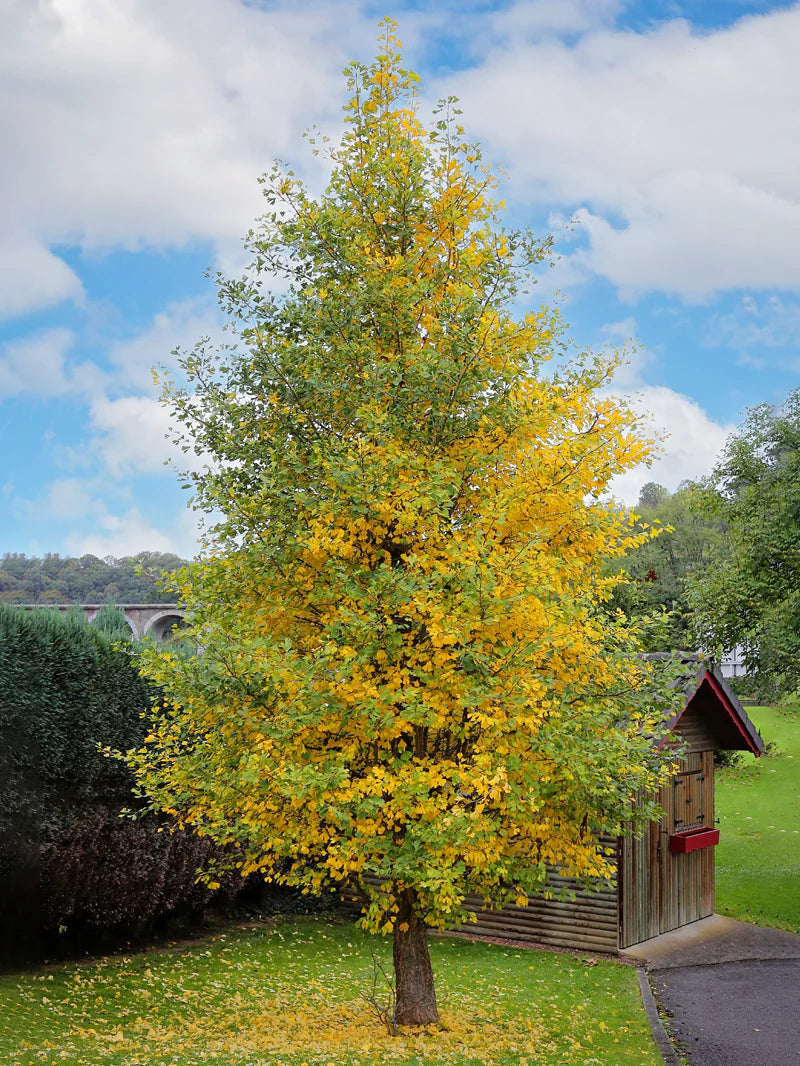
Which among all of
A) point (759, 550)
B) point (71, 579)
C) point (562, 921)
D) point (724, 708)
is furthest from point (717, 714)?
point (71, 579)

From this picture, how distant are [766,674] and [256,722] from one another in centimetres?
1222

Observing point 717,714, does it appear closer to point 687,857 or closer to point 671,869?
point 687,857

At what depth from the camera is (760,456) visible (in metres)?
18.3

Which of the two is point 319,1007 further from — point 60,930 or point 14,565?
point 14,565

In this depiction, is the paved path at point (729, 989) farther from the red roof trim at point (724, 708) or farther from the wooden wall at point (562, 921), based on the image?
the red roof trim at point (724, 708)

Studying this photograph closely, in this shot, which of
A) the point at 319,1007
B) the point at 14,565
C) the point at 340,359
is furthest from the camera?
the point at 14,565

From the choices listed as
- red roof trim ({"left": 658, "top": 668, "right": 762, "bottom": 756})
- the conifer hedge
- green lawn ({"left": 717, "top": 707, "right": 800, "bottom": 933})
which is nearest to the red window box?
red roof trim ({"left": 658, "top": 668, "right": 762, "bottom": 756})

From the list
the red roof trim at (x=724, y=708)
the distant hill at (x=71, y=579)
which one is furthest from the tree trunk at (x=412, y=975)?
the distant hill at (x=71, y=579)

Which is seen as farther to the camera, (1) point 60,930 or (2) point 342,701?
(1) point 60,930

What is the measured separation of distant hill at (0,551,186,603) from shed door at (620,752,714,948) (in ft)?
166

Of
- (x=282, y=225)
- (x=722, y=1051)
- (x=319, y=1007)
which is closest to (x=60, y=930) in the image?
(x=319, y=1007)

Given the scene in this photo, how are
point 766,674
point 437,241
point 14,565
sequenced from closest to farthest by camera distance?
1. point 437,241
2. point 766,674
3. point 14,565

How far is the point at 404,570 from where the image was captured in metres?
8.49

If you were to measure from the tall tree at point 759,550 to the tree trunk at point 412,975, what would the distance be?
9.33 metres
